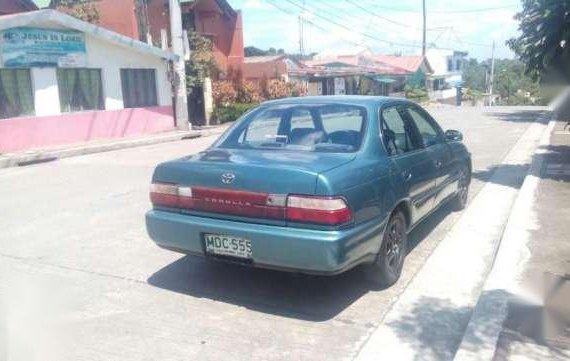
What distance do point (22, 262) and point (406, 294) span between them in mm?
3612

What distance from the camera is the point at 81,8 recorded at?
22.7 metres

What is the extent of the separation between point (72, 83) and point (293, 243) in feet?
52.9

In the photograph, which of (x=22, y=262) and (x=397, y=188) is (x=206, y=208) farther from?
(x=22, y=262)

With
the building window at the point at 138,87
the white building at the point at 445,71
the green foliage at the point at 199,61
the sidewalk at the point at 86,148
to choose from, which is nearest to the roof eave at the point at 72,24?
the building window at the point at 138,87

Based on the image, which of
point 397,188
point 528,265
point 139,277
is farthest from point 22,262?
point 528,265

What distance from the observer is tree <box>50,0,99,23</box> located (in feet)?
74.2

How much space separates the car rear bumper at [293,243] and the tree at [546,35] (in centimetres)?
553

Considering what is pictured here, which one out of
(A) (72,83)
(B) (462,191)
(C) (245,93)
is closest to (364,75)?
(C) (245,93)

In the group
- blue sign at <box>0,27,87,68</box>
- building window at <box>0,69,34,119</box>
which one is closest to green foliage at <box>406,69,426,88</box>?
blue sign at <box>0,27,87,68</box>

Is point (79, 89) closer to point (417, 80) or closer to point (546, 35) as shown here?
point (546, 35)

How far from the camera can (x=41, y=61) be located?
16719 mm

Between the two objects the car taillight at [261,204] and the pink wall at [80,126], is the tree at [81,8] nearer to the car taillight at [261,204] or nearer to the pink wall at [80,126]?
the pink wall at [80,126]

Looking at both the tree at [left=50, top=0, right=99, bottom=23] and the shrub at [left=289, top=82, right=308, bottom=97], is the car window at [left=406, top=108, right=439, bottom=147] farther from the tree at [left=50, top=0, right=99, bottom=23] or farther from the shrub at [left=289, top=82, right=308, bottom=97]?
the shrub at [left=289, top=82, right=308, bottom=97]

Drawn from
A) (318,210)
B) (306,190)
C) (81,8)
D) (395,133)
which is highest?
(81,8)
